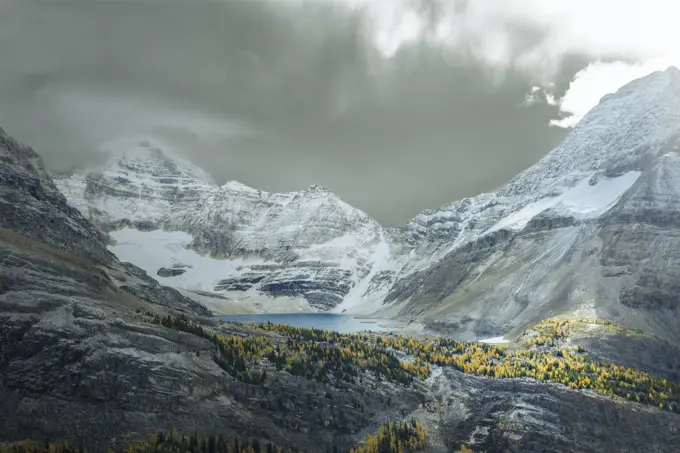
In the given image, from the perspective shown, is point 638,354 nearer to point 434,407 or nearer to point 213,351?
point 434,407

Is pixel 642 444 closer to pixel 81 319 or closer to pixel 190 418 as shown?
pixel 190 418

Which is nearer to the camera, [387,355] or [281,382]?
[281,382]

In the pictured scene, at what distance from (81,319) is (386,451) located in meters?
57.7

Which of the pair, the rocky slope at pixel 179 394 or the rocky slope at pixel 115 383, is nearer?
the rocky slope at pixel 115 383

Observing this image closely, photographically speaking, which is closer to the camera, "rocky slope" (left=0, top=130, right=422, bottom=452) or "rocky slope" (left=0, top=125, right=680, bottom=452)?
"rocky slope" (left=0, top=130, right=422, bottom=452)

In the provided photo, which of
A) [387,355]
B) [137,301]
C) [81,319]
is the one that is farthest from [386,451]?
[137,301]

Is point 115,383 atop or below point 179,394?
atop

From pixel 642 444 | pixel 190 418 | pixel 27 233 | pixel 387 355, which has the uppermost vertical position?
pixel 27 233

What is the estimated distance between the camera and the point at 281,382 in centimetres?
10812

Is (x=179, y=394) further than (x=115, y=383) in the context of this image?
Yes

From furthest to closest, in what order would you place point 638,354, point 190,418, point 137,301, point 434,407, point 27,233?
point 638,354 < point 27,233 < point 137,301 < point 434,407 < point 190,418

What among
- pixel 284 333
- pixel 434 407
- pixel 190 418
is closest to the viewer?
pixel 190 418

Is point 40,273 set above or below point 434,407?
above

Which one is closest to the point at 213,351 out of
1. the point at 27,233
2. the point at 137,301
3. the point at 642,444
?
the point at 137,301
